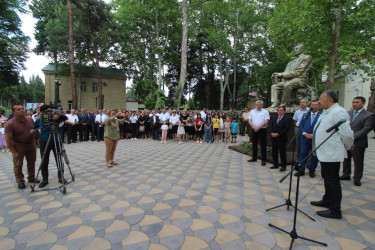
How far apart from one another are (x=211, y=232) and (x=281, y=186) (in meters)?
2.53

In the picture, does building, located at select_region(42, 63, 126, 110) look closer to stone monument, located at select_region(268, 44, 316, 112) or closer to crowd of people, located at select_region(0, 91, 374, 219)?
crowd of people, located at select_region(0, 91, 374, 219)

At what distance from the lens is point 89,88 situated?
119ft

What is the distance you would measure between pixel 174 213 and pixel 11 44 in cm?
2902

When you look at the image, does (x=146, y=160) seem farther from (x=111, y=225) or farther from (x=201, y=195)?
(x=111, y=225)

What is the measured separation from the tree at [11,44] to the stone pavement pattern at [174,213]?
21.8 m

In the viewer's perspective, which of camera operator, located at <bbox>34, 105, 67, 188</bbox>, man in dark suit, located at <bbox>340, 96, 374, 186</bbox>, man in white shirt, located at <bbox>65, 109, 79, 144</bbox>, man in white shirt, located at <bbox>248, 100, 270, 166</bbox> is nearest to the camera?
man in dark suit, located at <bbox>340, 96, 374, 186</bbox>

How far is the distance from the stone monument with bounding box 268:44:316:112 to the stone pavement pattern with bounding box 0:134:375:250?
2.97 m

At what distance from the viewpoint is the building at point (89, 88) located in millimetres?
34094

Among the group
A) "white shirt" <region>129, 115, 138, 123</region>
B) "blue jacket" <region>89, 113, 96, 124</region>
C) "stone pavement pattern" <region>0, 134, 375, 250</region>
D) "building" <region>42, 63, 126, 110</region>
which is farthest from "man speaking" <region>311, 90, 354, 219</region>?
"building" <region>42, 63, 126, 110</region>

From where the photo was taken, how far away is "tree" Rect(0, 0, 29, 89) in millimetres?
19750

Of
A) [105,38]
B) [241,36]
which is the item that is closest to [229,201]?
[105,38]

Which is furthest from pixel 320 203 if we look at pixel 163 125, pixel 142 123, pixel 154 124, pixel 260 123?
pixel 142 123

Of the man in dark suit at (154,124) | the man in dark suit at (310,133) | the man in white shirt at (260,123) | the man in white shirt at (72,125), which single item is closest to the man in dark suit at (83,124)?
the man in white shirt at (72,125)

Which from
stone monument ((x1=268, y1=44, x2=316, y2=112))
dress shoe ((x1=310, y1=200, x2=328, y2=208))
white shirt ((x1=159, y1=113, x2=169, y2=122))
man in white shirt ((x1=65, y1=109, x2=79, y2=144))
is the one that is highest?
stone monument ((x1=268, y1=44, x2=316, y2=112))
